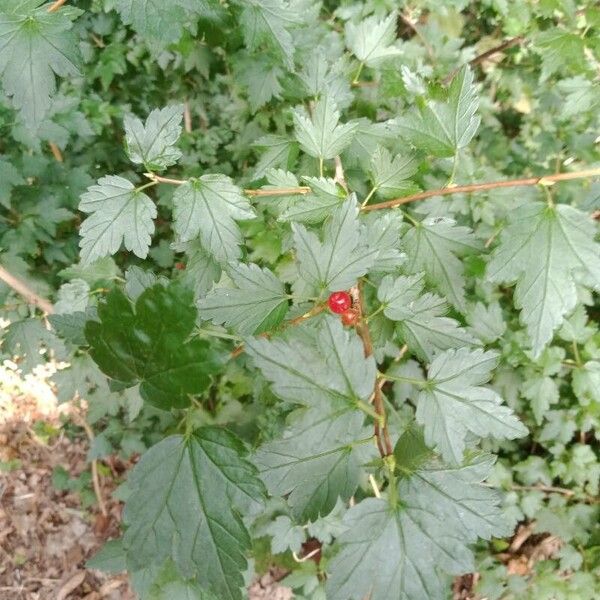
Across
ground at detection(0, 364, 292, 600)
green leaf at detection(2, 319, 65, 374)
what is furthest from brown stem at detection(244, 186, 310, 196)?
ground at detection(0, 364, 292, 600)

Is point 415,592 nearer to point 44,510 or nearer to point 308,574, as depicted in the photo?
point 308,574

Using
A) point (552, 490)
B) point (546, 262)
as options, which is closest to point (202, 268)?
point (546, 262)

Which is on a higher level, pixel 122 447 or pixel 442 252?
pixel 442 252

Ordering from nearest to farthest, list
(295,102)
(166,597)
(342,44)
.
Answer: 1. (166,597)
2. (295,102)
3. (342,44)

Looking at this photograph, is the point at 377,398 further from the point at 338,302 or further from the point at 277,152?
the point at 277,152

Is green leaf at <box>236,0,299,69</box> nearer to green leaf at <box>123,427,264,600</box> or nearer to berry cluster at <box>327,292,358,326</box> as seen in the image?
berry cluster at <box>327,292,358,326</box>

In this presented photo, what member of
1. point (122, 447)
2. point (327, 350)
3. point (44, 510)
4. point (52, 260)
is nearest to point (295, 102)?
point (327, 350)
